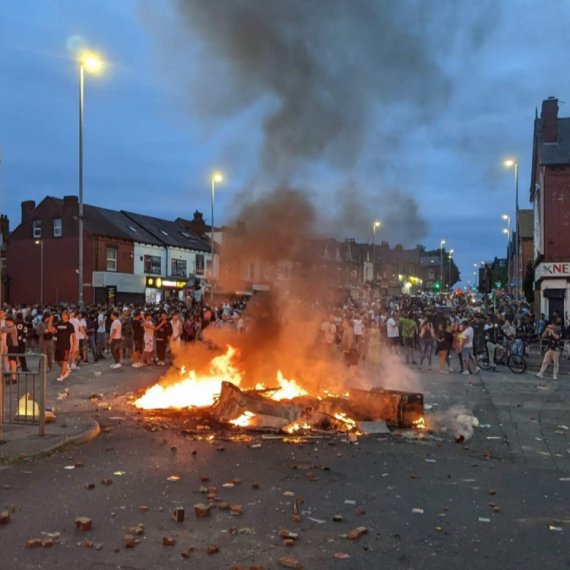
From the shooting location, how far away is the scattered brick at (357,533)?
15.0 feet

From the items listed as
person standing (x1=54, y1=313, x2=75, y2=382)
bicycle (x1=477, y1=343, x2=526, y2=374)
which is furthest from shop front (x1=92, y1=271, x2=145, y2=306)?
bicycle (x1=477, y1=343, x2=526, y2=374)

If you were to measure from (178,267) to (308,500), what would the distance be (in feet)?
117

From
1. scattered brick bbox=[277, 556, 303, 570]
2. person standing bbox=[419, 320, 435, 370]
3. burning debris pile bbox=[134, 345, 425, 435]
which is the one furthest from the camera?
person standing bbox=[419, 320, 435, 370]

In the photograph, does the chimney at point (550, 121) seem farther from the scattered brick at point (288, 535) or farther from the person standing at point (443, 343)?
the scattered brick at point (288, 535)

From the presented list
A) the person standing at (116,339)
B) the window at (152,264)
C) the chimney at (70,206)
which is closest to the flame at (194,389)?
the person standing at (116,339)

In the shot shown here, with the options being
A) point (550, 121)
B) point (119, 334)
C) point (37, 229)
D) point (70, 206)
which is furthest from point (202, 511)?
point (37, 229)

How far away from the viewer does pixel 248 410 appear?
355 inches

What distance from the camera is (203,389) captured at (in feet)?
36.6

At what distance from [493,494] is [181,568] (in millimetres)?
3306

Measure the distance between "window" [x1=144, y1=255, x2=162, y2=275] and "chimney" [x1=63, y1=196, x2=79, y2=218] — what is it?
526 centimetres

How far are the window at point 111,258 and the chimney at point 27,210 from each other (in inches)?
246

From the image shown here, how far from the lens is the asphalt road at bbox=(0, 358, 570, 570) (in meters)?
4.26

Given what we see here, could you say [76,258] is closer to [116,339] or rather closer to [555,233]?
[116,339]

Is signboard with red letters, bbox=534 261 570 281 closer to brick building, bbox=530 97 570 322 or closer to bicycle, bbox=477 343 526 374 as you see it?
brick building, bbox=530 97 570 322
